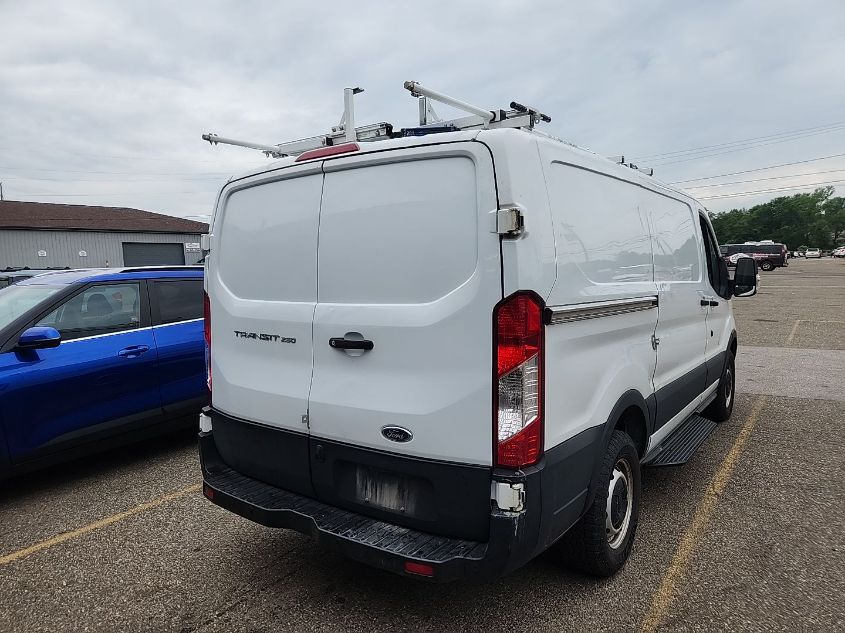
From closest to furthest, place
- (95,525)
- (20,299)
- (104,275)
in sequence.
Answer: (95,525), (20,299), (104,275)

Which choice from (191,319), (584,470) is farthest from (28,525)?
(584,470)

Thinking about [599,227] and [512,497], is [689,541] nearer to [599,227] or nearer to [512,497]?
[512,497]

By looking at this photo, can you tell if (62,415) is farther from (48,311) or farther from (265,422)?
(265,422)

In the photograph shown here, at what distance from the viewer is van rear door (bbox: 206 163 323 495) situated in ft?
8.76

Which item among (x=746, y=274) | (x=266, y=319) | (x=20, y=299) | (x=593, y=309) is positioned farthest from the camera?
(x=746, y=274)

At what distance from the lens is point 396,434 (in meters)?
2.30

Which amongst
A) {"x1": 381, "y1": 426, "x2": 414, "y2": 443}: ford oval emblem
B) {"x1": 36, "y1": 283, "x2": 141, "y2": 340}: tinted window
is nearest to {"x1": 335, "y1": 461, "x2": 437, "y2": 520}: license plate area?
{"x1": 381, "y1": 426, "x2": 414, "y2": 443}: ford oval emblem

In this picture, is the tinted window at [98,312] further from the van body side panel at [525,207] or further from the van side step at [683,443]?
the van side step at [683,443]

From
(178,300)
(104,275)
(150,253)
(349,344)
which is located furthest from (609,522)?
(150,253)

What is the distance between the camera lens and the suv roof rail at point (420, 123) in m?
2.86

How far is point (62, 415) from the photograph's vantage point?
415 cm

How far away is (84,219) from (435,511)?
3613cm

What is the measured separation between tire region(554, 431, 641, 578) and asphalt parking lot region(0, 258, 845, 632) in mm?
142

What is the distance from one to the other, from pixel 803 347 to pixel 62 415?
1150 cm
